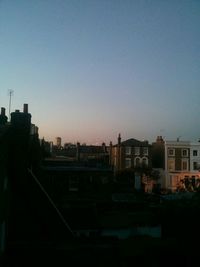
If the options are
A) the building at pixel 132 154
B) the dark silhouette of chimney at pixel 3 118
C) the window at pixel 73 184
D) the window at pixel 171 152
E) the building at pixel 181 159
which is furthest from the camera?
the building at pixel 132 154

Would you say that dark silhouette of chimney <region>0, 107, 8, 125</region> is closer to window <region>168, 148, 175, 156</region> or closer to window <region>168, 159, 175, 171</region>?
window <region>168, 148, 175, 156</region>

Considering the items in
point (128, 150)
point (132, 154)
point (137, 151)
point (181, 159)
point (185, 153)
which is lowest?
point (181, 159)

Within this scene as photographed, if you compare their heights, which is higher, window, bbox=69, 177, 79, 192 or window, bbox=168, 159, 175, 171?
window, bbox=168, 159, 175, 171

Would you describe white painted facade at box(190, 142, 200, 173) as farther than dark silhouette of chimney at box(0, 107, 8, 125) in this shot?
Yes

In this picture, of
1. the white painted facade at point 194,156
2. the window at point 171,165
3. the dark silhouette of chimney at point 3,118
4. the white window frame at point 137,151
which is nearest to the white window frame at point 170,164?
the window at point 171,165

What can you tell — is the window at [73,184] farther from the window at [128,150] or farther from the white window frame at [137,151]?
the white window frame at [137,151]

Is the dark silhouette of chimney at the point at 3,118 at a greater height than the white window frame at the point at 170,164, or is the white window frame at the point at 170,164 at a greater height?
the dark silhouette of chimney at the point at 3,118

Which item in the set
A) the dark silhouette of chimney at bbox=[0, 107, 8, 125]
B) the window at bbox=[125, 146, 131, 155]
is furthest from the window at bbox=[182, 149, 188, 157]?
the dark silhouette of chimney at bbox=[0, 107, 8, 125]

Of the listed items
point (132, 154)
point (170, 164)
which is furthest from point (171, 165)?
point (132, 154)

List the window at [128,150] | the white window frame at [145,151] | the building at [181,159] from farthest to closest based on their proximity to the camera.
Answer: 1. the window at [128,150]
2. the white window frame at [145,151]
3. the building at [181,159]

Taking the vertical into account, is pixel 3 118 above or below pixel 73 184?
above

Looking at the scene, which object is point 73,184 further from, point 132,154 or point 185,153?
point 185,153

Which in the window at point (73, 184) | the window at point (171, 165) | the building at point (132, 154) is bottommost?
the window at point (73, 184)

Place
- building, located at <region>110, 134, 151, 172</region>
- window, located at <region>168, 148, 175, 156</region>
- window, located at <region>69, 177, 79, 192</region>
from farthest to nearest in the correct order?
building, located at <region>110, 134, 151, 172</region> → window, located at <region>168, 148, 175, 156</region> → window, located at <region>69, 177, 79, 192</region>
